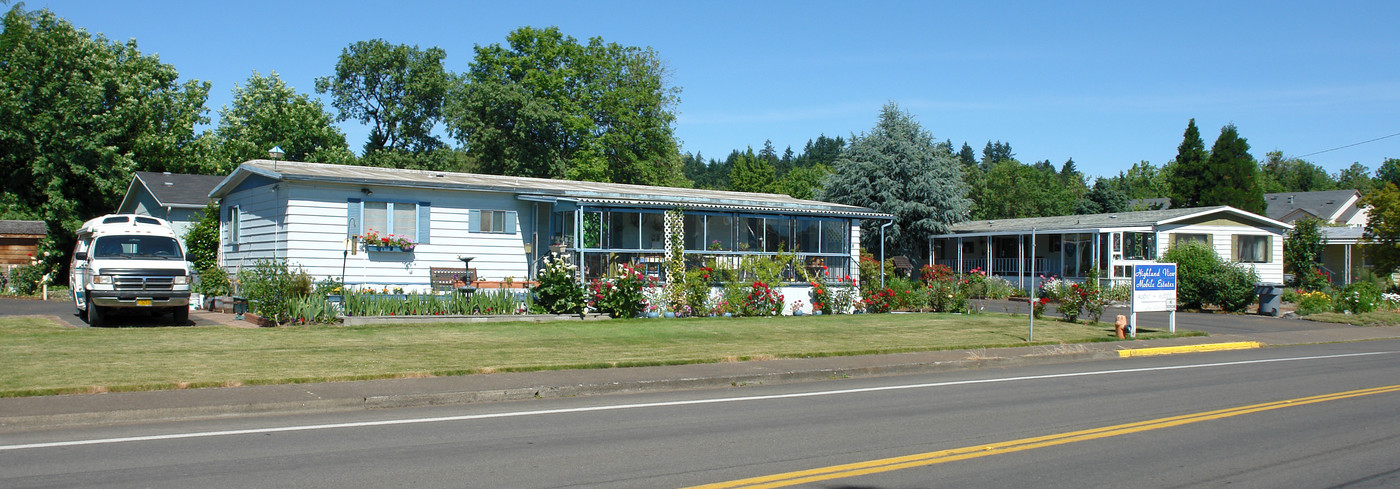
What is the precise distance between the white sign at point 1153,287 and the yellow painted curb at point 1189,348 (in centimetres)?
162

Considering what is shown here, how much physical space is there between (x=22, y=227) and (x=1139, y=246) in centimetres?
4046

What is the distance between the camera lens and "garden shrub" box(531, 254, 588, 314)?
834 inches

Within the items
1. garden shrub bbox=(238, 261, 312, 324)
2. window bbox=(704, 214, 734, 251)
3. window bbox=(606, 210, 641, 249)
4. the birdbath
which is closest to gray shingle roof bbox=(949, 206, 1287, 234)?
window bbox=(704, 214, 734, 251)

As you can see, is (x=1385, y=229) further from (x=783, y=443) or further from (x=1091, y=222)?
(x=783, y=443)

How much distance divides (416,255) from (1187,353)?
17.1 meters

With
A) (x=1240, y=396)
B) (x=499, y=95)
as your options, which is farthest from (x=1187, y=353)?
(x=499, y=95)

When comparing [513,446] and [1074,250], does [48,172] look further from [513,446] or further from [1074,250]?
[1074,250]

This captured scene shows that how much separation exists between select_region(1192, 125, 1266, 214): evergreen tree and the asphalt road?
4774cm

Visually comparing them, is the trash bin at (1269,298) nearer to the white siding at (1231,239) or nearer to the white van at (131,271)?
the white siding at (1231,239)

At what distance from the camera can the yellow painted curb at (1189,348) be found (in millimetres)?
18466

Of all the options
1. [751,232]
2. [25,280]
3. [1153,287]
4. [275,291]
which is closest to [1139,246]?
[1153,287]

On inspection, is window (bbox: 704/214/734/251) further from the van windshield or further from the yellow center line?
the yellow center line

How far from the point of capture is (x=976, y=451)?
27.4ft

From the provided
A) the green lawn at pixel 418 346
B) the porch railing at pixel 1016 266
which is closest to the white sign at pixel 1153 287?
the green lawn at pixel 418 346
